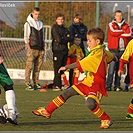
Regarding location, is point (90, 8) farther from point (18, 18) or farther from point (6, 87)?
point (6, 87)

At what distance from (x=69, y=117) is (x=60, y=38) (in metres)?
5.98

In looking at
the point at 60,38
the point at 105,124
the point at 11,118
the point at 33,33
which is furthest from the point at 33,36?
the point at 105,124

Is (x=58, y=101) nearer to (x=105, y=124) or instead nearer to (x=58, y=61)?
(x=105, y=124)

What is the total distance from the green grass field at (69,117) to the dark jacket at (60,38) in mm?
2130

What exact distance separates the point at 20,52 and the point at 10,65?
1.85 ft

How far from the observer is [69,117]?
9406 mm

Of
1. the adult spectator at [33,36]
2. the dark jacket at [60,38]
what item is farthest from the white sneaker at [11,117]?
the dark jacket at [60,38]

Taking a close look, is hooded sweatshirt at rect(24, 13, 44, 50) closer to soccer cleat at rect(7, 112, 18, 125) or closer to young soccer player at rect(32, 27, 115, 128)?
young soccer player at rect(32, 27, 115, 128)

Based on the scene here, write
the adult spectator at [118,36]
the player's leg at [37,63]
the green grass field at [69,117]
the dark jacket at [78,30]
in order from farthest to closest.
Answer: the dark jacket at [78,30] → the adult spectator at [118,36] → the player's leg at [37,63] → the green grass field at [69,117]

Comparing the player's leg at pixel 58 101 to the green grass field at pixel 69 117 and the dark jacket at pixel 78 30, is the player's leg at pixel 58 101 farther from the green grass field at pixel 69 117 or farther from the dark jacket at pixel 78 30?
the dark jacket at pixel 78 30

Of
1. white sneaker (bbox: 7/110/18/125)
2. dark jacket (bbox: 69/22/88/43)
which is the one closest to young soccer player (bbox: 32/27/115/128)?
white sneaker (bbox: 7/110/18/125)

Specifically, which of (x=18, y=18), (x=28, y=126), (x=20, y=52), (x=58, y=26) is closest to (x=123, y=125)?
(x=28, y=126)

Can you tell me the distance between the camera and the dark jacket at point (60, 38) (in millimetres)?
15203

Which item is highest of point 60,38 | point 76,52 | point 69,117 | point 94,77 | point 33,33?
point 33,33
